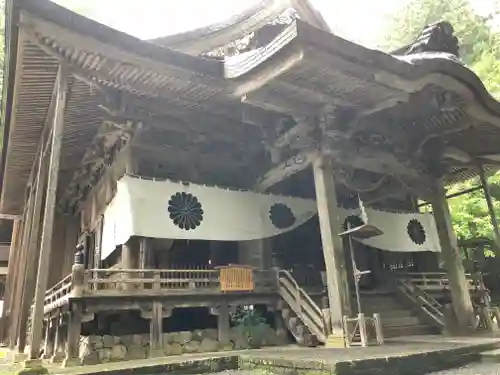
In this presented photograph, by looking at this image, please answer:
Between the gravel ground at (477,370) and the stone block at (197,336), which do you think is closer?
the gravel ground at (477,370)

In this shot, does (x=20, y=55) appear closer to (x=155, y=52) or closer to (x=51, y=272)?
(x=155, y=52)

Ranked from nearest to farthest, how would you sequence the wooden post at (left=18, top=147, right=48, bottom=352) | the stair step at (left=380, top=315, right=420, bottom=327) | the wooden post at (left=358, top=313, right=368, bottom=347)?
the wooden post at (left=358, top=313, right=368, bottom=347), the wooden post at (left=18, top=147, right=48, bottom=352), the stair step at (left=380, top=315, right=420, bottom=327)

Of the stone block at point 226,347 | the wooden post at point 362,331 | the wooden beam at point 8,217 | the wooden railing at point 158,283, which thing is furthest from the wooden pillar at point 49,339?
the wooden beam at point 8,217

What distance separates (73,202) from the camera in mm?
14992

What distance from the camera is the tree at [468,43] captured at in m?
16.5

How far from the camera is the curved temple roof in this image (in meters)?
6.47

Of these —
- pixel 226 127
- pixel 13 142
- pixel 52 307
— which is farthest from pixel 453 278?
pixel 13 142

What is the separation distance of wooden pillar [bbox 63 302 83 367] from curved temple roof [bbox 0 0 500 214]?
4.05m

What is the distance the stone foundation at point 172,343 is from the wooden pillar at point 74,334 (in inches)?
5.5

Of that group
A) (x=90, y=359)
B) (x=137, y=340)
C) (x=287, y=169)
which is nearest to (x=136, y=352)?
(x=137, y=340)

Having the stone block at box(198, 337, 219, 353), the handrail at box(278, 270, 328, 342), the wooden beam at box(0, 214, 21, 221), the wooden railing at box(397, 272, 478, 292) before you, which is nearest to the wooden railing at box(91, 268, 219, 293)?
the stone block at box(198, 337, 219, 353)

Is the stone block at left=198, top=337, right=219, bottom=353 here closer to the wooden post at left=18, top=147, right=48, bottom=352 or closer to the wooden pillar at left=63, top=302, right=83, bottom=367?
Answer: the wooden pillar at left=63, top=302, right=83, bottom=367

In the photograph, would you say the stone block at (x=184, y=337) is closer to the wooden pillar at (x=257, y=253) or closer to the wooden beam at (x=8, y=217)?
the wooden pillar at (x=257, y=253)

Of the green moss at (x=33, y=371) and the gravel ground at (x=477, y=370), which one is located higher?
the green moss at (x=33, y=371)
